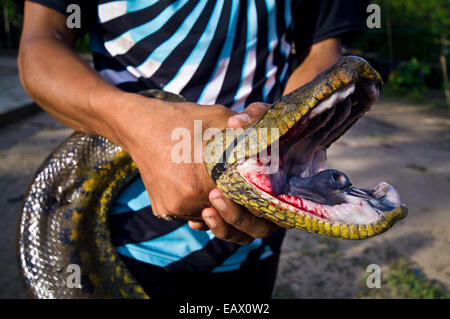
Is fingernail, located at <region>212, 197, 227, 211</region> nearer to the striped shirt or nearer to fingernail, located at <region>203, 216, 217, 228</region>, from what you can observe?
fingernail, located at <region>203, 216, 217, 228</region>

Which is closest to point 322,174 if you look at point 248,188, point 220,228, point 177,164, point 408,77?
point 248,188

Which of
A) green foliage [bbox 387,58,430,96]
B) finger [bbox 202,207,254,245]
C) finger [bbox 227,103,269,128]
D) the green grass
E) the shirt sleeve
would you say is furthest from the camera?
green foliage [bbox 387,58,430,96]

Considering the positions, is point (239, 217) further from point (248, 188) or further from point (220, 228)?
point (248, 188)

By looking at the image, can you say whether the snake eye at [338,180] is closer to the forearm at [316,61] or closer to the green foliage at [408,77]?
the forearm at [316,61]

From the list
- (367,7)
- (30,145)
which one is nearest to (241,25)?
(367,7)

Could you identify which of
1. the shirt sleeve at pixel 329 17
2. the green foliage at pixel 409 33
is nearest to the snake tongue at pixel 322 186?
the shirt sleeve at pixel 329 17

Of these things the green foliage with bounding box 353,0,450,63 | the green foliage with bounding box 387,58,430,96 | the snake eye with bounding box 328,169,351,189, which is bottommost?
the green foliage with bounding box 387,58,430,96

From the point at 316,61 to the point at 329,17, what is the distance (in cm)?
24

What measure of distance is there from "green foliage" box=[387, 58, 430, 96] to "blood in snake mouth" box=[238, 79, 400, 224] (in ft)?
45.7

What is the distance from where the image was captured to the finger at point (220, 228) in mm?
1530

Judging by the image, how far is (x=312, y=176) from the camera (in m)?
1.56

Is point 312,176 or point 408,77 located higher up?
point 312,176

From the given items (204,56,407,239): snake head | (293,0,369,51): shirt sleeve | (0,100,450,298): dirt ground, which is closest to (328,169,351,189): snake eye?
(204,56,407,239): snake head

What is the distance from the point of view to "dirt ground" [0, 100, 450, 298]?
3.92 meters
